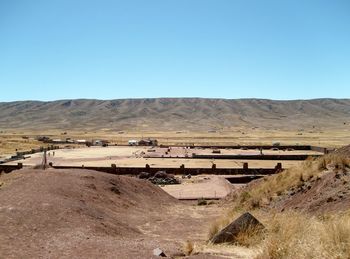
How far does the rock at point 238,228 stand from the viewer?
10.5 metres

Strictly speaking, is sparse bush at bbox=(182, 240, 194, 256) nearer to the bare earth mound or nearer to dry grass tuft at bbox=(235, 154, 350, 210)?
the bare earth mound

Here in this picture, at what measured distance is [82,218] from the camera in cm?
1420

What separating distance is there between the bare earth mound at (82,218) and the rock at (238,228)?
1295 millimetres

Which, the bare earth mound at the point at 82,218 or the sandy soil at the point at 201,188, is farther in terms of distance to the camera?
the sandy soil at the point at 201,188

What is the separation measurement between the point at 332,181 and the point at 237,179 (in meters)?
23.2

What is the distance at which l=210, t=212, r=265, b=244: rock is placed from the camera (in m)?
10.5

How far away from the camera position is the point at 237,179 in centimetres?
3884

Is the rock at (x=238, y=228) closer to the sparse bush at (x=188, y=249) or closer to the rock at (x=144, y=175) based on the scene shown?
the sparse bush at (x=188, y=249)

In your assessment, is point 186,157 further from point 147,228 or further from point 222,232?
point 222,232

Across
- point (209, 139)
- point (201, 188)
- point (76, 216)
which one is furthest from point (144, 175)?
point (209, 139)

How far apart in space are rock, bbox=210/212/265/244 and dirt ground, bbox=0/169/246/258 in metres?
1.17

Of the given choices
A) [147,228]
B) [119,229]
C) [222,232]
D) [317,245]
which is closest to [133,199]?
[147,228]

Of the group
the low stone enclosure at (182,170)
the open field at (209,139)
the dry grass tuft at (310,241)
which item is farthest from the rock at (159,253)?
the open field at (209,139)

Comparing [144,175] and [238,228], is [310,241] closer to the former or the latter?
[238,228]
